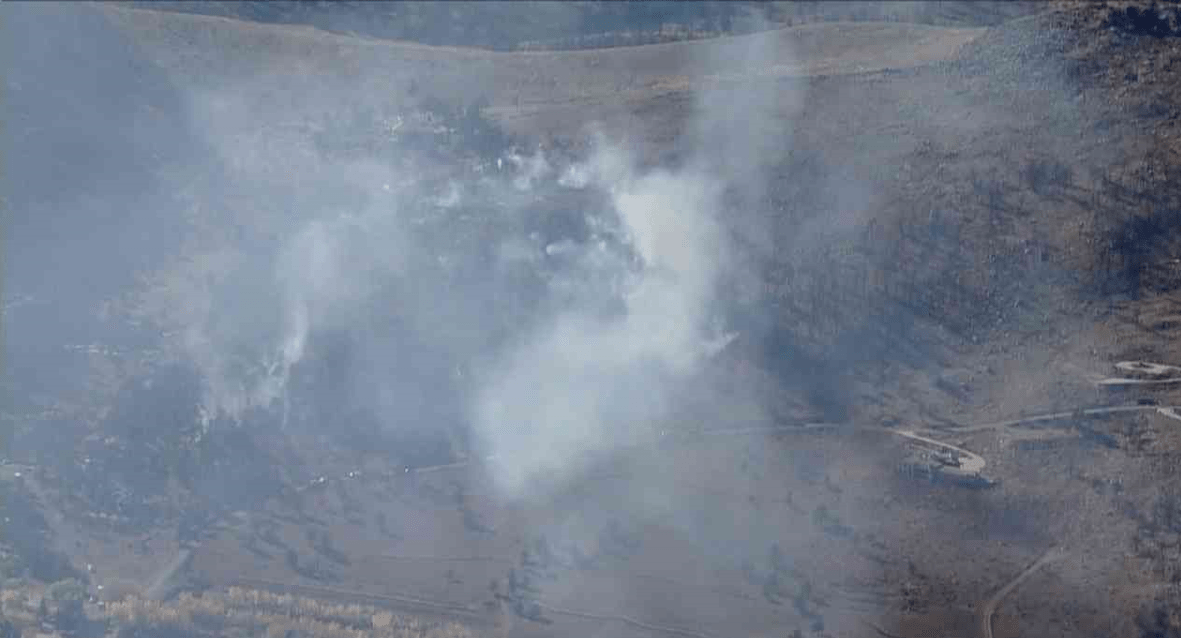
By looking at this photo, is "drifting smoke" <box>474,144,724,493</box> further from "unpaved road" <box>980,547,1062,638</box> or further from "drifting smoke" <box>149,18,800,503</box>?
"unpaved road" <box>980,547,1062,638</box>

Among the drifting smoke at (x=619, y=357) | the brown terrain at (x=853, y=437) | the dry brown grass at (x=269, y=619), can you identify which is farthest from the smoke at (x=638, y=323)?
the dry brown grass at (x=269, y=619)

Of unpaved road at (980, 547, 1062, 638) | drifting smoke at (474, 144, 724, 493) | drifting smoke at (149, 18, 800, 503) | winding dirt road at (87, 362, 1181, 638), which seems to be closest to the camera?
unpaved road at (980, 547, 1062, 638)

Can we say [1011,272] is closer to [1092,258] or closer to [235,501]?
[1092,258]

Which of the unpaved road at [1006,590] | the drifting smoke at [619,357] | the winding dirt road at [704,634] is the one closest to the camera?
the unpaved road at [1006,590]

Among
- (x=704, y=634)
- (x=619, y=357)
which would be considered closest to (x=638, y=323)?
(x=619, y=357)

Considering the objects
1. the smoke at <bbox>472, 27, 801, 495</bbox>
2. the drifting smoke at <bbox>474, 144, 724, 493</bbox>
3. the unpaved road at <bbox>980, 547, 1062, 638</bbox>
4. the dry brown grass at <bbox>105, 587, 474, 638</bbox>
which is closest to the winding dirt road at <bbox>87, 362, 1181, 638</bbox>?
the unpaved road at <bbox>980, 547, 1062, 638</bbox>

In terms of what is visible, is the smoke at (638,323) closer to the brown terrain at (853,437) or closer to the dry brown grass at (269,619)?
the brown terrain at (853,437)

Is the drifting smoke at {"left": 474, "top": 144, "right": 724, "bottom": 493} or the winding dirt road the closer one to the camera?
the winding dirt road
